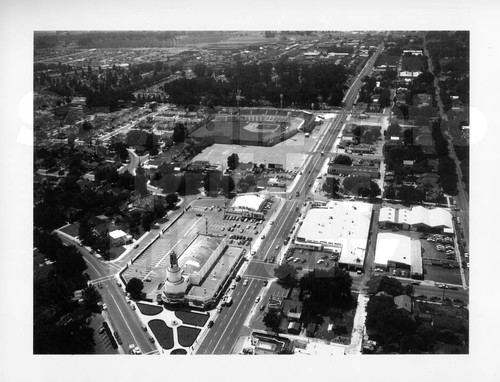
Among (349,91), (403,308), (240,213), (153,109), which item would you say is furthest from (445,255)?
(153,109)

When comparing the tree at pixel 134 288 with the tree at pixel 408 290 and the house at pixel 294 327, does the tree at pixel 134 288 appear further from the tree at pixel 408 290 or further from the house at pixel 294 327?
the tree at pixel 408 290

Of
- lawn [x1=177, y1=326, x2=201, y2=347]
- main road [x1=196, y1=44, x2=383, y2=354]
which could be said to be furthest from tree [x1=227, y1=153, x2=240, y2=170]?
lawn [x1=177, y1=326, x2=201, y2=347]

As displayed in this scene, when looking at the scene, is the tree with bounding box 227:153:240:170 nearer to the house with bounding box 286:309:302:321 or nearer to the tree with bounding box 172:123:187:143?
the tree with bounding box 172:123:187:143

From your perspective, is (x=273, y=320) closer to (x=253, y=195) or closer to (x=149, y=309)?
(x=149, y=309)

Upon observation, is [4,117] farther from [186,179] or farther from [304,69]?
[304,69]

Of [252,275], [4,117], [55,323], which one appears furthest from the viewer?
[252,275]
